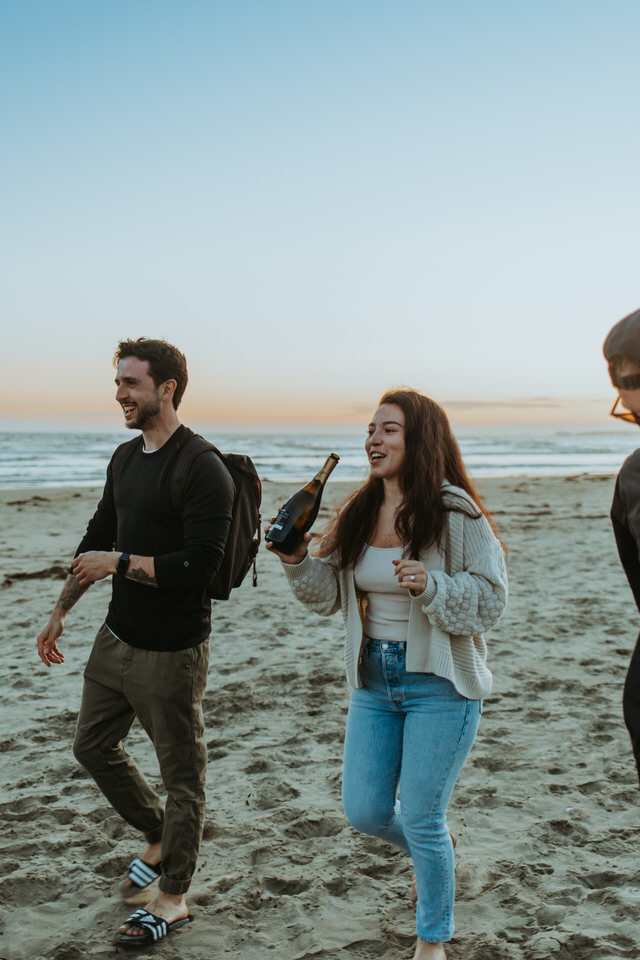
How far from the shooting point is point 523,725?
216 inches

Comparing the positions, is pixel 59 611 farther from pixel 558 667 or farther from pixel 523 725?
pixel 558 667

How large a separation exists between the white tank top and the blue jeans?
2.2 inches

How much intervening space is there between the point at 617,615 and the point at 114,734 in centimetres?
629

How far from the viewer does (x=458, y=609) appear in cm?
289

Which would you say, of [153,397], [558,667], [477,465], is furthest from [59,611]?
[477,465]

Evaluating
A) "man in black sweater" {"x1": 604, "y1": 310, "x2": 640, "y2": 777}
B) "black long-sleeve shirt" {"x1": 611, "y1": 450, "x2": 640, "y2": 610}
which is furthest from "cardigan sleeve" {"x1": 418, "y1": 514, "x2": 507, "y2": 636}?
"man in black sweater" {"x1": 604, "y1": 310, "x2": 640, "y2": 777}

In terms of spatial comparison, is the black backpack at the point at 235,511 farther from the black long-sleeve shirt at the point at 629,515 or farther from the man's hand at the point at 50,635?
the black long-sleeve shirt at the point at 629,515

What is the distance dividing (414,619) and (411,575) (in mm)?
288

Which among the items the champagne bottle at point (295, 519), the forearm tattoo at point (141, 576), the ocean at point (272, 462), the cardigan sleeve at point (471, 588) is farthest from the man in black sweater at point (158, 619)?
the ocean at point (272, 462)

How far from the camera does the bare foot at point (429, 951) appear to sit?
9.77 ft

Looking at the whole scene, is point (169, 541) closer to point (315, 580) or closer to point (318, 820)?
point (315, 580)

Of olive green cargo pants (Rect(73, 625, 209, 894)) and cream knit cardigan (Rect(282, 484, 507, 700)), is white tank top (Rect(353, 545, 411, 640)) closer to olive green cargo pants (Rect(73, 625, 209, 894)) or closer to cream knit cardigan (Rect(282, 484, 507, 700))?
cream knit cardigan (Rect(282, 484, 507, 700))

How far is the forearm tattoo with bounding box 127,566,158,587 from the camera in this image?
3156mm

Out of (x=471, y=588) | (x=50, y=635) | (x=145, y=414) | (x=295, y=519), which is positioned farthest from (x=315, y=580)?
(x=50, y=635)
